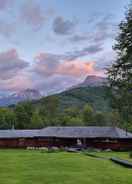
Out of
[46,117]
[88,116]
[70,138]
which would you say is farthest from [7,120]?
[70,138]

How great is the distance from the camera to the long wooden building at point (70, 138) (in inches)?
2426

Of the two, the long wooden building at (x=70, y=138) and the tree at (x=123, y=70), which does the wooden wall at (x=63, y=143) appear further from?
the tree at (x=123, y=70)

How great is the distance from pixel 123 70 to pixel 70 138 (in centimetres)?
2751

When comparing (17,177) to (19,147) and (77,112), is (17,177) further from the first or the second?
(77,112)

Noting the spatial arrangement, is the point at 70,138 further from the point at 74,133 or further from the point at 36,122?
the point at 36,122

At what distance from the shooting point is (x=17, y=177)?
19141 mm

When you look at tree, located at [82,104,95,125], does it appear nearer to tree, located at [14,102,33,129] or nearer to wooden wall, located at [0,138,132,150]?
tree, located at [14,102,33,129]

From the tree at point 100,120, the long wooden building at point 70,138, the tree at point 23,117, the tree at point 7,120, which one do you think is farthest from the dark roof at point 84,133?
the tree at point 100,120

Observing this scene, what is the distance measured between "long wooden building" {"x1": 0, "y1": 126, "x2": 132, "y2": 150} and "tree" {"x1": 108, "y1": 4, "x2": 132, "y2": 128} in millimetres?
19376

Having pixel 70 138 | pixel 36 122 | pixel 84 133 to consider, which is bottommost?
pixel 70 138

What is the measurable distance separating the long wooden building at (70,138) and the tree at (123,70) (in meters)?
19.4

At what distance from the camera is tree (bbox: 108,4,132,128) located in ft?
110

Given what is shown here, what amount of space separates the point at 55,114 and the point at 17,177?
301ft

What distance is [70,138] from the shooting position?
6275 cm
